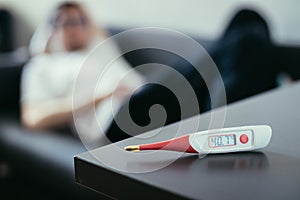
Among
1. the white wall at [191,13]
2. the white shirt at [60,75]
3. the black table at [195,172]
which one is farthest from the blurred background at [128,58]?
the black table at [195,172]

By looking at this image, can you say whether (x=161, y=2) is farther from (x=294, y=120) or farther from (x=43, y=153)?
(x=294, y=120)

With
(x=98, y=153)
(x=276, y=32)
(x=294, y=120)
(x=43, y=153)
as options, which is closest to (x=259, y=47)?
(x=276, y=32)

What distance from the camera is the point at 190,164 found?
0.60 metres

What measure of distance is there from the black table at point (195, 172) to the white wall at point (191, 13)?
1.28 meters

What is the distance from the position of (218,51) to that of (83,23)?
36.0 inches

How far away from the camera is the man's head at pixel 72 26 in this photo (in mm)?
2195

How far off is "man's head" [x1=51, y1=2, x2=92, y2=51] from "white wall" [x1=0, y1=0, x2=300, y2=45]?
13.3 inches

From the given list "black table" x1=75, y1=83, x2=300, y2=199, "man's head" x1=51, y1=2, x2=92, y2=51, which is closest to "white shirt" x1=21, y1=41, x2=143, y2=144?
"man's head" x1=51, y1=2, x2=92, y2=51

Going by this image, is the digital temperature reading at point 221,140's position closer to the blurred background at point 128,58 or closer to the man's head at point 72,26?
the blurred background at point 128,58

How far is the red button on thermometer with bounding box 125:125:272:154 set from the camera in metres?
0.62

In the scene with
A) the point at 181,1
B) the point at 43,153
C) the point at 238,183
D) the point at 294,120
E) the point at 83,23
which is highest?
the point at 181,1

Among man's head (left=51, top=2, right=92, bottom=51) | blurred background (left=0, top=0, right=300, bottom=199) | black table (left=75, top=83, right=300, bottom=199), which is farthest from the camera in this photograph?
man's head (left=51, top=2, right=92, bottom=51)

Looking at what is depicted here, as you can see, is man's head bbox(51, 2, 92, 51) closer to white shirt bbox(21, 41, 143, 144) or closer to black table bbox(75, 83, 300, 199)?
white shirt bbox(21, 41, 143, 144)

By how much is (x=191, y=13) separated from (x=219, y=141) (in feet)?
5.67
